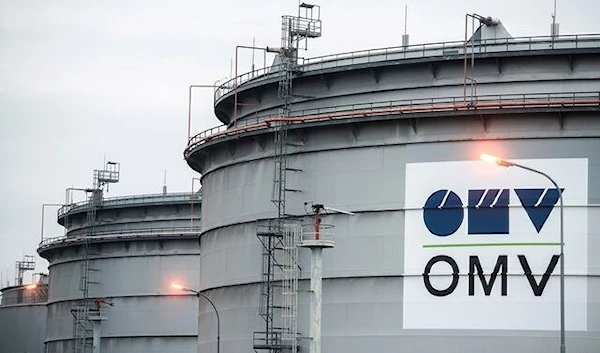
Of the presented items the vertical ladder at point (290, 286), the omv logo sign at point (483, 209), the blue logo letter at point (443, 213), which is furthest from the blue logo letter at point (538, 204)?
the vertical ladder at point (290, 286)

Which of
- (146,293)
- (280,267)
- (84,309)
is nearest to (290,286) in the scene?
(280,267)

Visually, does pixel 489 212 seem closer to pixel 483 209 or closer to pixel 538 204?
pixel 483 209

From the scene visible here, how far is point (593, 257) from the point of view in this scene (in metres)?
42.7

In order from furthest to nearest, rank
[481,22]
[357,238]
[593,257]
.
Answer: [481,22]
[357,238]
[593,257]

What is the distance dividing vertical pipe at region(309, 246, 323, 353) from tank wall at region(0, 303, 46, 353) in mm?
60020

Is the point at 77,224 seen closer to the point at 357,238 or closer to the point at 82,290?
the point at 82,290

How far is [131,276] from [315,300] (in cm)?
3594

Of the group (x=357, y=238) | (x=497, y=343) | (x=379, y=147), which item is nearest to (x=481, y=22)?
(x=379, y=147)

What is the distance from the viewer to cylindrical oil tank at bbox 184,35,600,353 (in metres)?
43.1

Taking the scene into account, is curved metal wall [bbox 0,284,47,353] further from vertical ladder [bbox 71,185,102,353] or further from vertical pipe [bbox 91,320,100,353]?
vertical pipe [bbox 91,320,100,353]

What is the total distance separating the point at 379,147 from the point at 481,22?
6.87m

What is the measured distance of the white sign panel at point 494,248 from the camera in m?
42.9

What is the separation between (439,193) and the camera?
4459 cm

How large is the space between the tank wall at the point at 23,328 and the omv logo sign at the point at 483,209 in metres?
60.9
